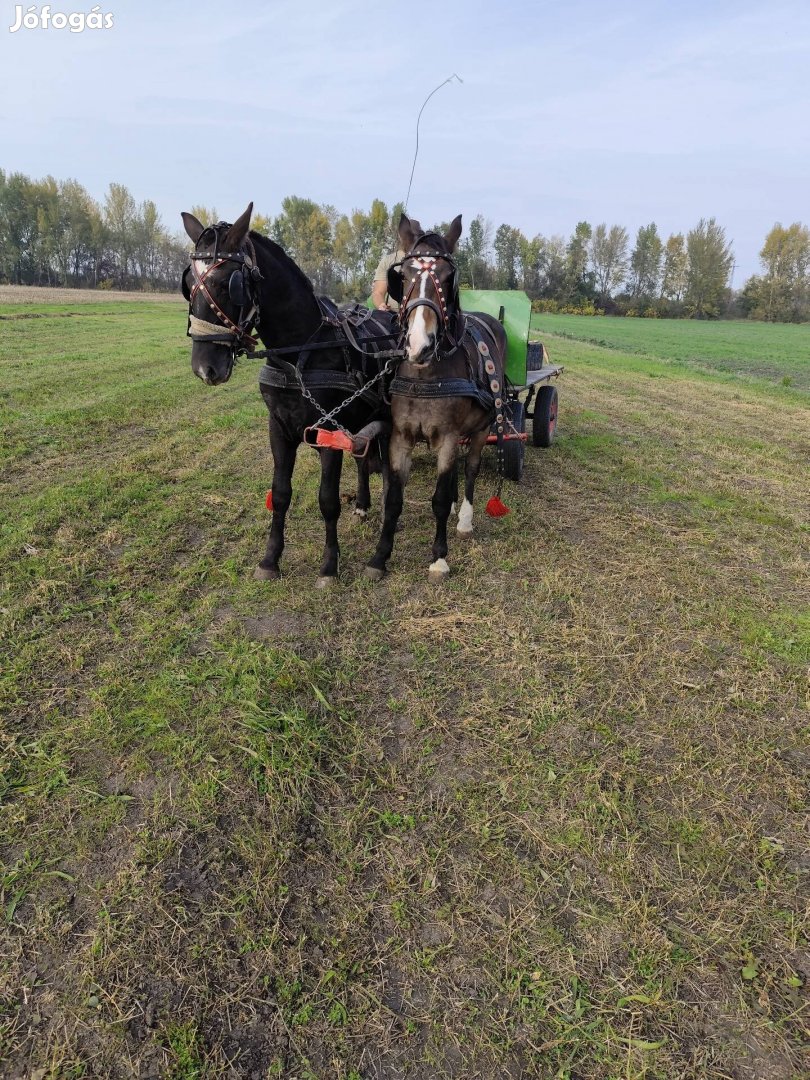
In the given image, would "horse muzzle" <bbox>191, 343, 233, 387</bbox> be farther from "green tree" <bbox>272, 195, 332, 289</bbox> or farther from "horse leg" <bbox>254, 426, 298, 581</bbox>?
"green tree" <bbox>272, 195, 332, 289</bbox>

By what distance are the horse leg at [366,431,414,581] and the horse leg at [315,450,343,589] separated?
325 mm

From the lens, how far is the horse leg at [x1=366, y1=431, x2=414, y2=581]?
4500 millimetres

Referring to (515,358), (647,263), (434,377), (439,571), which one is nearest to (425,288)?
(434,377)

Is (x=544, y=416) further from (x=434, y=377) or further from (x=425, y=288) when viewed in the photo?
(x=425, y=288)

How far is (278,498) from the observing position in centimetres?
446

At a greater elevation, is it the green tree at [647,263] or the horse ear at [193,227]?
the green tree at [647,263]

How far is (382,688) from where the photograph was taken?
345cm

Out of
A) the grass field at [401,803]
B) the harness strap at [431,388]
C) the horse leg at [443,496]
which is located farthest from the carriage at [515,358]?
the harness strap at [431,388]

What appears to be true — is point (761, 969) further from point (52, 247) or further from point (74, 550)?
point (52, 247)

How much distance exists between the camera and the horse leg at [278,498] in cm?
428

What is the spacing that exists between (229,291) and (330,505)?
1.63 meters

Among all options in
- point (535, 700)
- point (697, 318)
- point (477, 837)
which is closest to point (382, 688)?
point (535, 700)

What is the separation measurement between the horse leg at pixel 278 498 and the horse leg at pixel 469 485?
1.77m

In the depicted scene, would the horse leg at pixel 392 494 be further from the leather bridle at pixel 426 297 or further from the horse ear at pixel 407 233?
the horse ear at pixel 407 233
